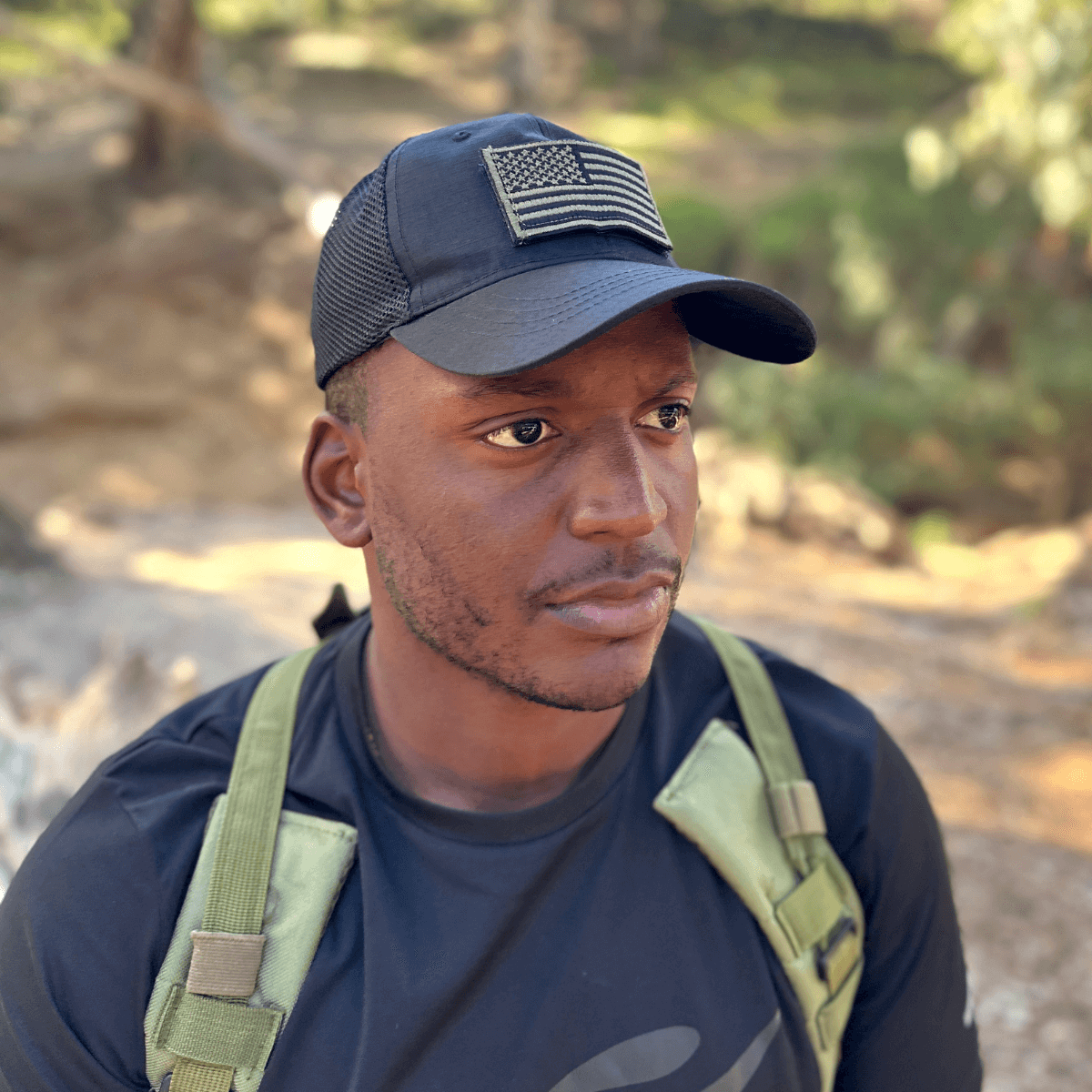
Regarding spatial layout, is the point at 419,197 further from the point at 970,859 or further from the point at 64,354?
the point at 64,354

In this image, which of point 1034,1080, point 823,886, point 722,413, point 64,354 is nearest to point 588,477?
point 823,886

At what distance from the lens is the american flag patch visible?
1.49 metres

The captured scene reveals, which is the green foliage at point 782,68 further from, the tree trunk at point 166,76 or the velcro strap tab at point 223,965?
the velcro strap tab at point 223,965

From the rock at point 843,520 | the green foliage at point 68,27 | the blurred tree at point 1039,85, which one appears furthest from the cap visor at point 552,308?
the green foliage at point 68,27

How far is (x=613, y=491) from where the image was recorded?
4.78 feet

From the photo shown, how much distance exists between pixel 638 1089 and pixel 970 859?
3.85 m

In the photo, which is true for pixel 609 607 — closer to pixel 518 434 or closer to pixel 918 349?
pixel 518 434

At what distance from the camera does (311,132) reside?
16516 millimetres

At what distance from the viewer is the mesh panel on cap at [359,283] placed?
1.54 metres

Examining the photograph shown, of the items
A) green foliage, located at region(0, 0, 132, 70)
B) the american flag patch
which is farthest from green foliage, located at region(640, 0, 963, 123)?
the american flag patch

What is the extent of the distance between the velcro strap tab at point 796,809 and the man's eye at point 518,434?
0.70 m

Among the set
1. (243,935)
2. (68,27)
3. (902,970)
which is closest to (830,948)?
(902,970)

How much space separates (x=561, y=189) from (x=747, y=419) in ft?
32.7

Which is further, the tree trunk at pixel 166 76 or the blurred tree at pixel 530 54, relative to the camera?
the blurred tree at pixel 530 54
